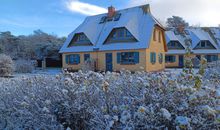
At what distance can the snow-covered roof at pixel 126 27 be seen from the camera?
72.0 feet

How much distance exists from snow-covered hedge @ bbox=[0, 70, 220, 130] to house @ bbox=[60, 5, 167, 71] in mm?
16787

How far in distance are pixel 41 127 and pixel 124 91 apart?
1.45m

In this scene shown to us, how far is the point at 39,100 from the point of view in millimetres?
4328

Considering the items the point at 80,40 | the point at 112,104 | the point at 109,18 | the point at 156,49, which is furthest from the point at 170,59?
the point at 112,104

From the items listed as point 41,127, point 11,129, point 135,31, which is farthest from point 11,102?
point 135,31

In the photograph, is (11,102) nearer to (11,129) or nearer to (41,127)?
(11,129)

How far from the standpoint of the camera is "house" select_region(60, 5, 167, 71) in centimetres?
2192

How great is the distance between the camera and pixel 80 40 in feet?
86.2

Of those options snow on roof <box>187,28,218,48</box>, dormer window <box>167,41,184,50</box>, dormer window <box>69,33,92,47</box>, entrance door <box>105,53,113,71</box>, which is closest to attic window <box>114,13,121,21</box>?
dormer window <box>69,33,92,47</box>

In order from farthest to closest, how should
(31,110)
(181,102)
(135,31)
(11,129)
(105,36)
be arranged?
1. (105,36)
2. (135,31)
3. (11,129)
4. (31,110)
5. (181,102)

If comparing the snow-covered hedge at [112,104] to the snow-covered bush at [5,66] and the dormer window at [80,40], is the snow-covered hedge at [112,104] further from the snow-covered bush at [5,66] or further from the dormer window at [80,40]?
the dormer window at [80,40]

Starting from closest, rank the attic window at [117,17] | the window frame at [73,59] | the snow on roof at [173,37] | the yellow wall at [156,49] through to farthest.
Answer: the yellow wall at [156,49]
the attic window at [117,17]
the window frame at [73,59]
the snow on roof at [173,37]

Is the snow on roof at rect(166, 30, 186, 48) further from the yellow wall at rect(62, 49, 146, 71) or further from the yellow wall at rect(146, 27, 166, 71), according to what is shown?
the yellow wall at rect(62, 49, 146, 71)

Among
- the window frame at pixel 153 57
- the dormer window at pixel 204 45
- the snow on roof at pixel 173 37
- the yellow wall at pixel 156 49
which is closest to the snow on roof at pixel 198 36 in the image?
the dormer window at pixel 204 45
